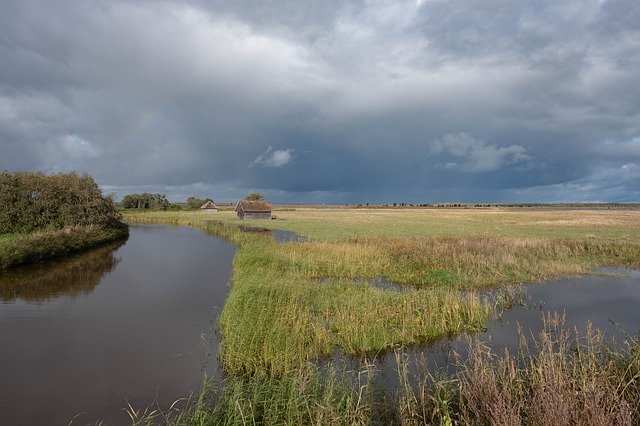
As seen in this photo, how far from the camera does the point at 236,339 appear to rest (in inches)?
459

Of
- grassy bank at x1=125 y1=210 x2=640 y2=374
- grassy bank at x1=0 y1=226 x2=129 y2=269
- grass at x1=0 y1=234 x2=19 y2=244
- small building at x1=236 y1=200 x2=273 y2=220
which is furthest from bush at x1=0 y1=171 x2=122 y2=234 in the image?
small building at x1=236 y1=200 x2=273 y2=220

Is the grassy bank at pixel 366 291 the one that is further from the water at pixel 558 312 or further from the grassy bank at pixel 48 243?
the grassy bank at pixel 48 243

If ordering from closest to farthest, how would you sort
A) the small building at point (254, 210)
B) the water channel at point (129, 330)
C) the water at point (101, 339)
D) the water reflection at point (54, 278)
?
1. the water at point (101, 339)
2. the water channel at point (129, 330)
3. the water reflection at point (54, 278)
4. the small building at point (254, 210)

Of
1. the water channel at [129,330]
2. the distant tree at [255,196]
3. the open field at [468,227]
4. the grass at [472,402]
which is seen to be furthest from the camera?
the distant tree at [255,196]

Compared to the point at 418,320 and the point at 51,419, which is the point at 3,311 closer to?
the point at 51,419

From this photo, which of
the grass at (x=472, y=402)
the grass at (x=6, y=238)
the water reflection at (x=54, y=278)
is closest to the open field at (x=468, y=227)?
the water reflection at (x=54, y=278)

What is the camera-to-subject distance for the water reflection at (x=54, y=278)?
21500 millimetres

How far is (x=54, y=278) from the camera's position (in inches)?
1012

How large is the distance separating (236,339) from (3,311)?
546 inches

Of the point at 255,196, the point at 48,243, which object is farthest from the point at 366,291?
the point at 255,196

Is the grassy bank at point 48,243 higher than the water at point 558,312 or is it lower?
higher

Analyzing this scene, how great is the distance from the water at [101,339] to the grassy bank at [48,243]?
1211 millimetres

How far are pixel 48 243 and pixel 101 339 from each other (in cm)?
2442

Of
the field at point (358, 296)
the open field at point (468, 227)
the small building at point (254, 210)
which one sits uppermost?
the small building at point (254, 210)
